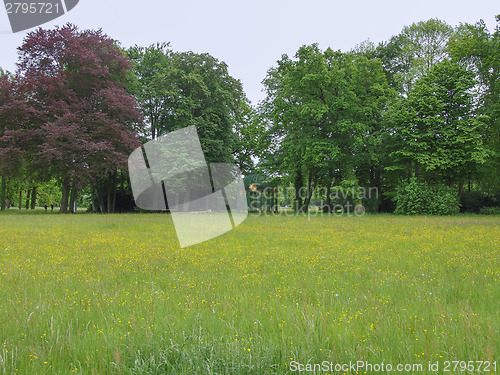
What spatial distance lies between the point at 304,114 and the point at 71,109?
21.3 m

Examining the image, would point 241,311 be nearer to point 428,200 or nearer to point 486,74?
point 428,200

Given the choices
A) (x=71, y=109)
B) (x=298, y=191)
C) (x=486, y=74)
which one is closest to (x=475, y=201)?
(x=486, y=74)

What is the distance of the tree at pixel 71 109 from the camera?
82.5 feet

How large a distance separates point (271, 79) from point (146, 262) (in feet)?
107

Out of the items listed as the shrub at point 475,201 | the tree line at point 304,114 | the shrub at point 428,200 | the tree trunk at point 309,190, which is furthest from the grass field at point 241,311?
the shrub at point 475,201

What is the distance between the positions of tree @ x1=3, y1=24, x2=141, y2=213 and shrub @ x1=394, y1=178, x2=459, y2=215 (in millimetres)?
25849

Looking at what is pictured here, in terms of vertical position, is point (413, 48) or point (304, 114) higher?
point (413, 48)

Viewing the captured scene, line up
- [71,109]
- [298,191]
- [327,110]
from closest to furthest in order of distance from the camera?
[71,109] → [327,110] → [298,191]

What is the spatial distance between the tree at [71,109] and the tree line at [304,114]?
0.11 metres

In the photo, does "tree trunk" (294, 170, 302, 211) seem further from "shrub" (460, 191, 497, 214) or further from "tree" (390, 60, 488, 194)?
"shrub" (460, 191, 497, 214)

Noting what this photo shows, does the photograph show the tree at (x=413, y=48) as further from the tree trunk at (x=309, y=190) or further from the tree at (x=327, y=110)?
the tree trunk at (x=309, y=190)

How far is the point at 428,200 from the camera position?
88.8ft

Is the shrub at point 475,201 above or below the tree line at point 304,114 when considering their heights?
below

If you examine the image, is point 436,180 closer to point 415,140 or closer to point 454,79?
point 415,140
